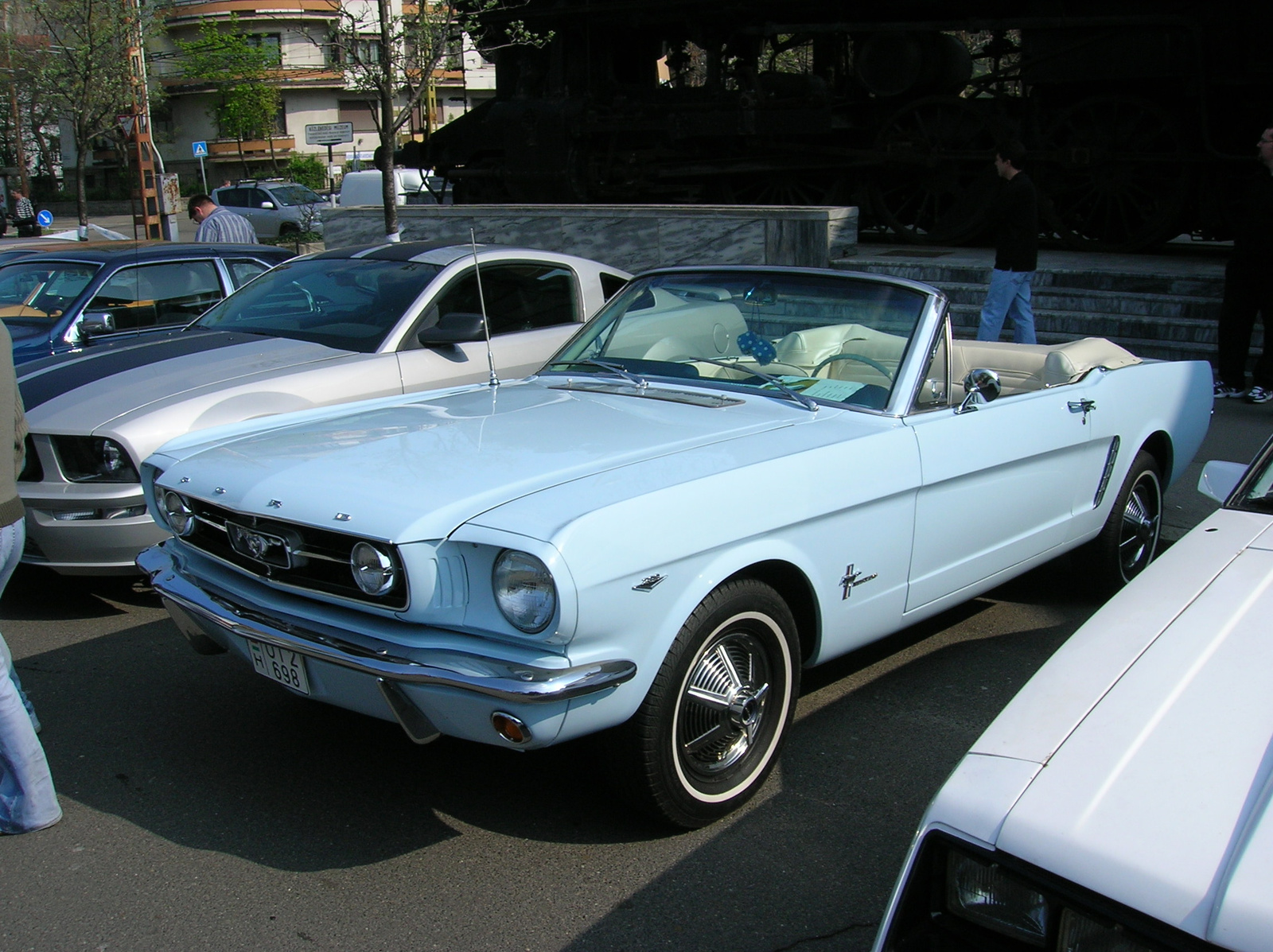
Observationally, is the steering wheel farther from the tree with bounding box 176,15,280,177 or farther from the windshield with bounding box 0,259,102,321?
the tree with bounding box 176,15,280,177

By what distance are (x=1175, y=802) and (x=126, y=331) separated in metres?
6.73

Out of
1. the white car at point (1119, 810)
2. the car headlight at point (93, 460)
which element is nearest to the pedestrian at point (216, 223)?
the car headlight at point (93, 460)

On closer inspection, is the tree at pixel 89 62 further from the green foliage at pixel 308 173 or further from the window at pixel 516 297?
the green foliage at pixel 308 173

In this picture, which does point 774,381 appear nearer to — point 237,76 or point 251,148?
point 237,76

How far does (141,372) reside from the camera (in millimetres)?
5484

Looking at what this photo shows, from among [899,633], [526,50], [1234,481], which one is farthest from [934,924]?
[526,50]

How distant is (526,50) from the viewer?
53.3 ft

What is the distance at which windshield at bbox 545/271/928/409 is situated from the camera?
4180 mm

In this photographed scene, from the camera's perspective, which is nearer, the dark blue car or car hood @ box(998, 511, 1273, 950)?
car hood @ box(998, 511, 1273, 950)

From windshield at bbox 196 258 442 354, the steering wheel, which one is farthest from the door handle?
windshield at bbox 196 258 442 354

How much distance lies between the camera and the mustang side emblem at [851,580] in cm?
357

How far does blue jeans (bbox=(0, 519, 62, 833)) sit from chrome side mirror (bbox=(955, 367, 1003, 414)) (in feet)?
9.69

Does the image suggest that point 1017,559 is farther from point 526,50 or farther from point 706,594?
point 526,50

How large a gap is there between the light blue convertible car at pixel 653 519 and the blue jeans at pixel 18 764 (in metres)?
0.46
